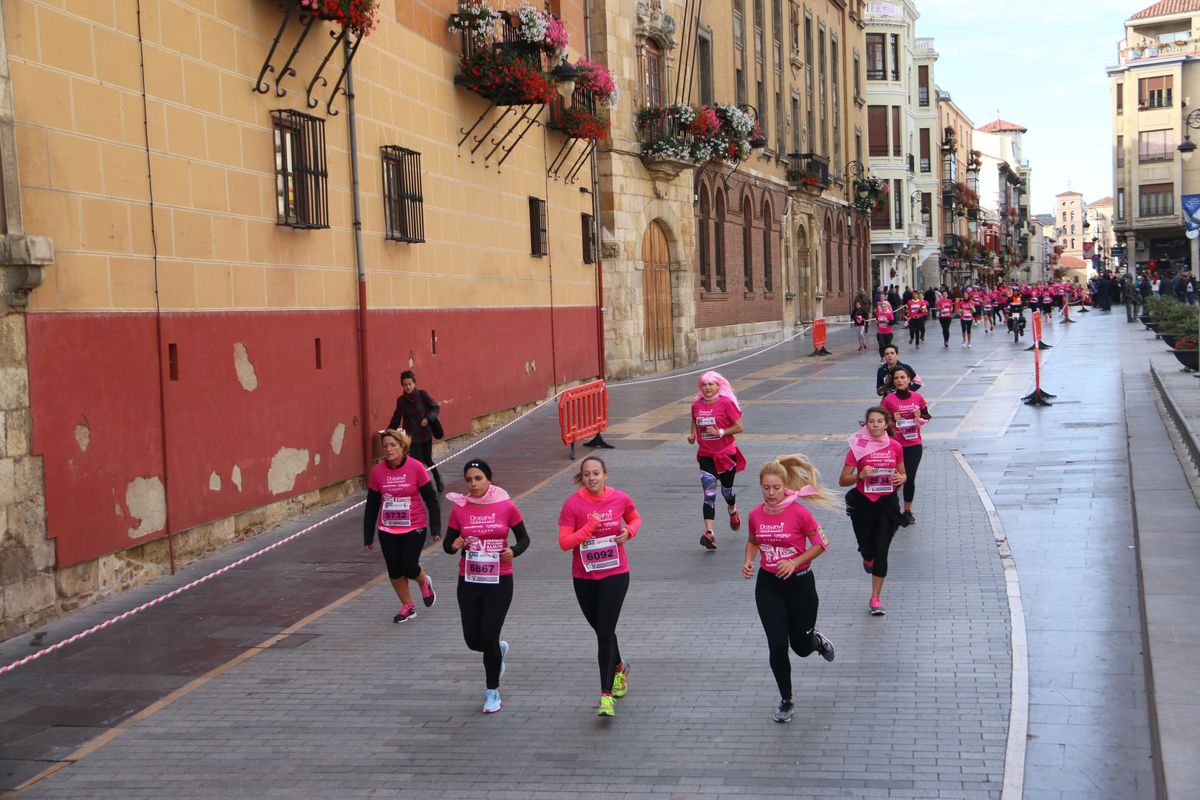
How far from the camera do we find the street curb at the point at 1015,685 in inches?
251

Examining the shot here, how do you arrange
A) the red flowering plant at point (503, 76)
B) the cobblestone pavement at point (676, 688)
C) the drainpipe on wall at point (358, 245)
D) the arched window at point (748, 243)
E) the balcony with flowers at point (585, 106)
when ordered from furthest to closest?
the arched window at point (748, 243)
the balcony with flowers at point (585, 106)
the red flowering plant at point (503, 76)
the drainpipe on wall at point (358, 245)
the cobblestone pavement at point (676, 688)

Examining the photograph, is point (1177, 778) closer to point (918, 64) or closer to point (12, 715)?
point (12, 715)

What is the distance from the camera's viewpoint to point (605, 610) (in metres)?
7.64

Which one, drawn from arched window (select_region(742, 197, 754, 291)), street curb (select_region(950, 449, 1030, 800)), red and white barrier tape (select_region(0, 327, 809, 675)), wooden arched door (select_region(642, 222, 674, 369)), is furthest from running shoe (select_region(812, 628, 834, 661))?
arched window (select_region(742, 197, 754, 291))

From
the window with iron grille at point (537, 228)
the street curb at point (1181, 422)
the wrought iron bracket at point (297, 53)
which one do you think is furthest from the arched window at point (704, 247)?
the wrought iron bracket at point (297, 53)

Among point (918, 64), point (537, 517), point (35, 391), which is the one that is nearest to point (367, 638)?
point (35, 391)

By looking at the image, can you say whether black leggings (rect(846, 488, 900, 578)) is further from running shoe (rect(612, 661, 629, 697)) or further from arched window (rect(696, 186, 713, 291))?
arched window (rect(696, 186, 713, 291))

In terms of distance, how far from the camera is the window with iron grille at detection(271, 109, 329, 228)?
1437 centimetres

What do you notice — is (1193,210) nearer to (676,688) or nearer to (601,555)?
(676,688)

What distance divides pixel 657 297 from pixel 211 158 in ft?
62.6

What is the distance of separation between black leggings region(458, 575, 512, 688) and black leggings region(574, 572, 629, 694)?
48cm

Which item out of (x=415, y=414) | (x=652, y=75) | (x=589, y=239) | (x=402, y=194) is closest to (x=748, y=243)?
(x=652, y=75)

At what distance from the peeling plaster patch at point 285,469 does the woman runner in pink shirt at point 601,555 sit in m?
6.99

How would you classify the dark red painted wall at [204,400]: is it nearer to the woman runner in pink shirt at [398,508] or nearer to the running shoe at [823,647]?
the woman runner in pink shirt at [398,508]
